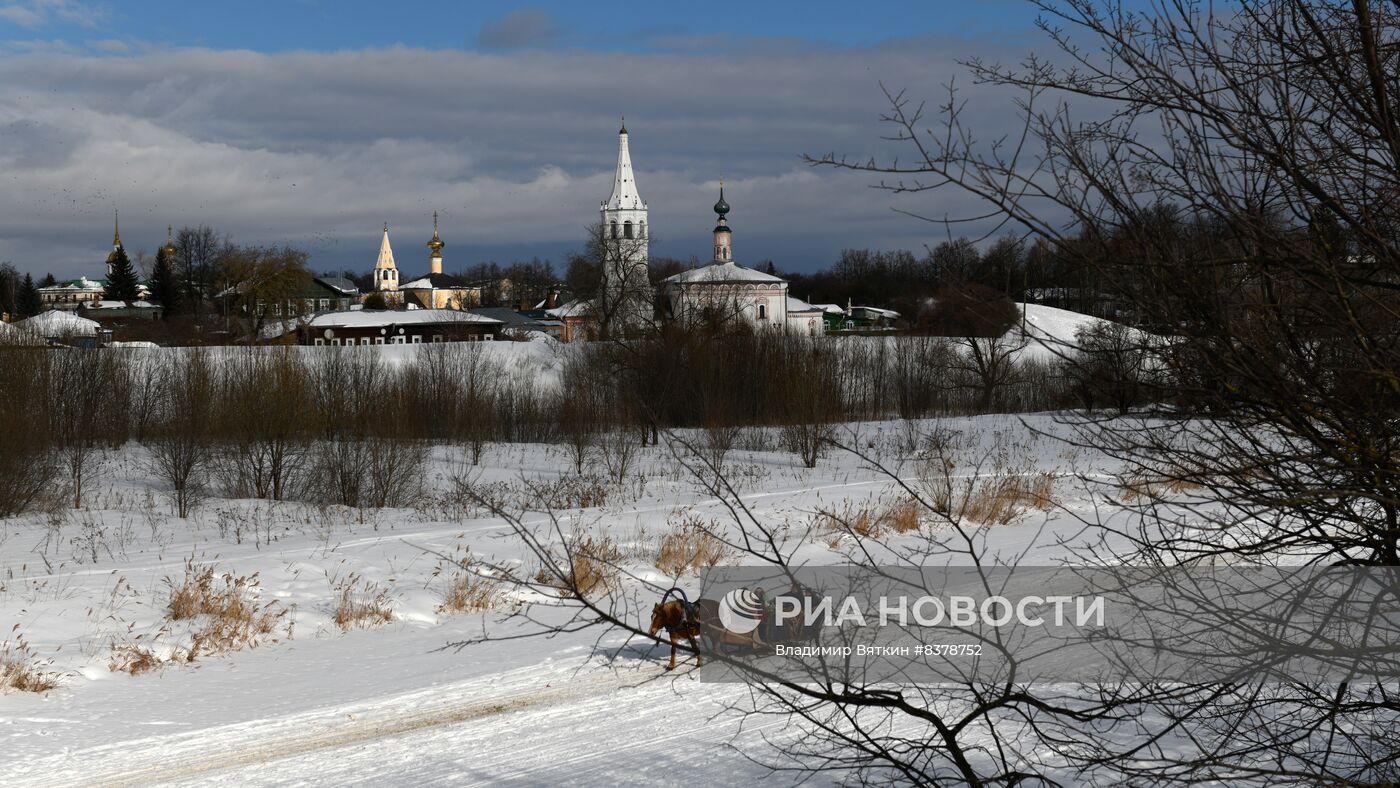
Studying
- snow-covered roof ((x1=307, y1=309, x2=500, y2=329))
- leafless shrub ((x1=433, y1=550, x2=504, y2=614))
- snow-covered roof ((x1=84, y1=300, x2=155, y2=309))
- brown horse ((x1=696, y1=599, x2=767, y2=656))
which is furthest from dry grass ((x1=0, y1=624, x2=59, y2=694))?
snow-covered roof ((x1=84, y1=300, x2=155, y2=309))

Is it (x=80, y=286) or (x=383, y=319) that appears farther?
(x=80, y=286)

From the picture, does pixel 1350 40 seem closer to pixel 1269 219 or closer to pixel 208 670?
pixel 1269 219

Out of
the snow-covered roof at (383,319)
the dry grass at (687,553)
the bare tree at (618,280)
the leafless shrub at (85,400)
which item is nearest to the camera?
the dry grass at (687,553)

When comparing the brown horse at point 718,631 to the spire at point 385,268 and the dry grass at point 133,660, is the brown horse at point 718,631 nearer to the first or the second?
the dry grass at point 133,660

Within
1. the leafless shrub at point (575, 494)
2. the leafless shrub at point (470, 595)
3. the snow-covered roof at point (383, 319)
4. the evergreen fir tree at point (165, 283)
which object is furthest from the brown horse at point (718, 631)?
the evergreen fir tree at point (165, 283)

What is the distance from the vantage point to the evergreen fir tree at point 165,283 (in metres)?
95.5

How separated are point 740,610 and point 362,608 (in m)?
5.29

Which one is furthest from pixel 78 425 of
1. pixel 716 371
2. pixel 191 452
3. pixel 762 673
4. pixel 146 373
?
pixel 762 673

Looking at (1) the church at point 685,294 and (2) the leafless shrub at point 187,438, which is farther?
(1) the church at point 685,294

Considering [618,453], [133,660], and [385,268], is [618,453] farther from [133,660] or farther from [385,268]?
[385,268]

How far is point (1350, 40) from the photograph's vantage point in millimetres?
3551

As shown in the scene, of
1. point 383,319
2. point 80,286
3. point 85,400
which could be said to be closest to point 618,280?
point 383,319

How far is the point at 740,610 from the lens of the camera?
7.68m

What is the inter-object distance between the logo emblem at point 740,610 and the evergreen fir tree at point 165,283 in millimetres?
93083
